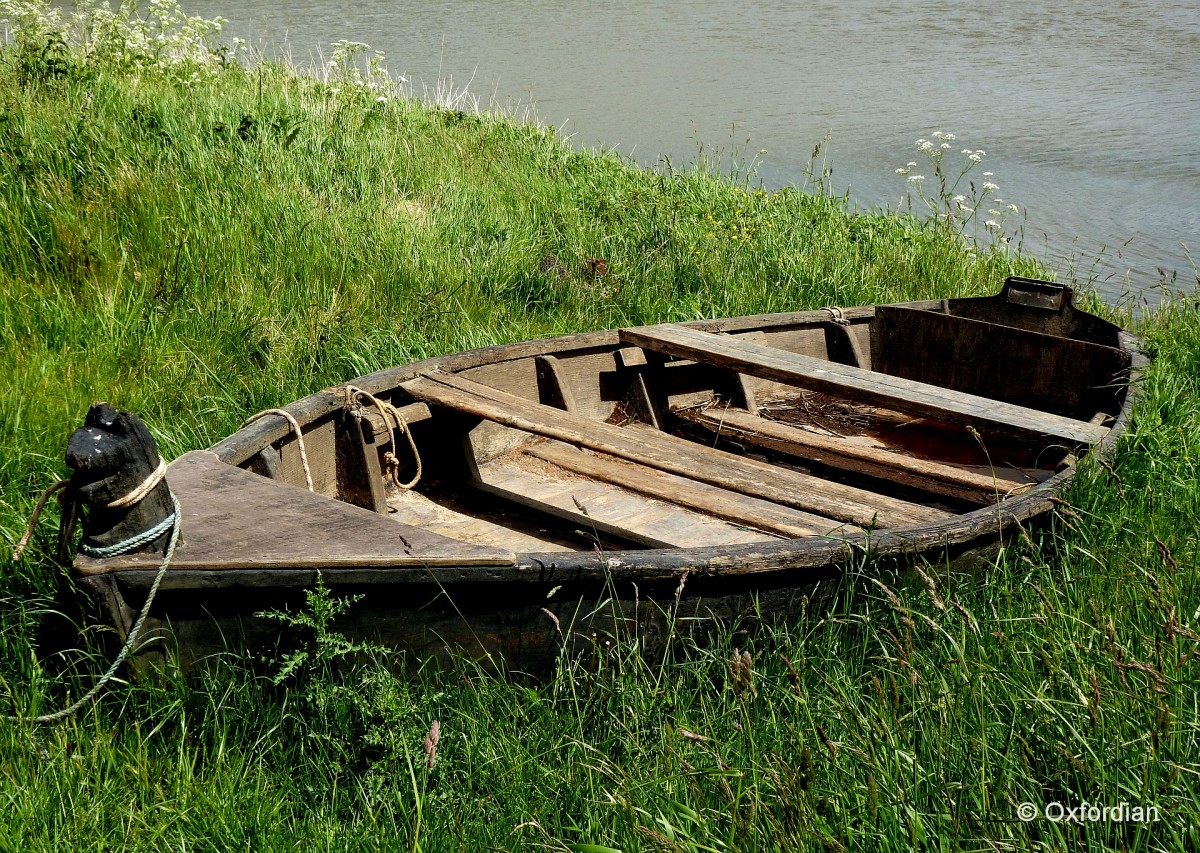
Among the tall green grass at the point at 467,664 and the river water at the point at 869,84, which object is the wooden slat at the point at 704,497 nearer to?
the tall green grass at the point at 467,664

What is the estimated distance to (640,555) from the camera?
9.55 feet

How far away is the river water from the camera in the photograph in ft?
37.0

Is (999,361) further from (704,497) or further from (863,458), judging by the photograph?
(704,497)

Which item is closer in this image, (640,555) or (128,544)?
(128,544)

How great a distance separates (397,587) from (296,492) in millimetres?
466

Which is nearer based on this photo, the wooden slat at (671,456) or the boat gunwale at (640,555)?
the boat gunwale at (640,555)

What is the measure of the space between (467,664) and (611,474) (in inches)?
63.4

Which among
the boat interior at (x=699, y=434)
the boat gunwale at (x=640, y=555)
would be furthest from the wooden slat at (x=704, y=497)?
the boat gunwale at (x=640, y=555)

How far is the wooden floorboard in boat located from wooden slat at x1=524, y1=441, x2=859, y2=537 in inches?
2.1

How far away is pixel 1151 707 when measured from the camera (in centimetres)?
227

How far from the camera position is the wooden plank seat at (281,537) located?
2615 millimetres

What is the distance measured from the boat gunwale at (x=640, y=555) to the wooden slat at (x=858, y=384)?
0.80 ft

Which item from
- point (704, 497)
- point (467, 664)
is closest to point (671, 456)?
point (704, 497)

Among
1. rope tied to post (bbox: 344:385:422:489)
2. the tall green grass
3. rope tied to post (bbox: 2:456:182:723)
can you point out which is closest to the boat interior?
rope tied to post (bbox: 344:385:422:489)
